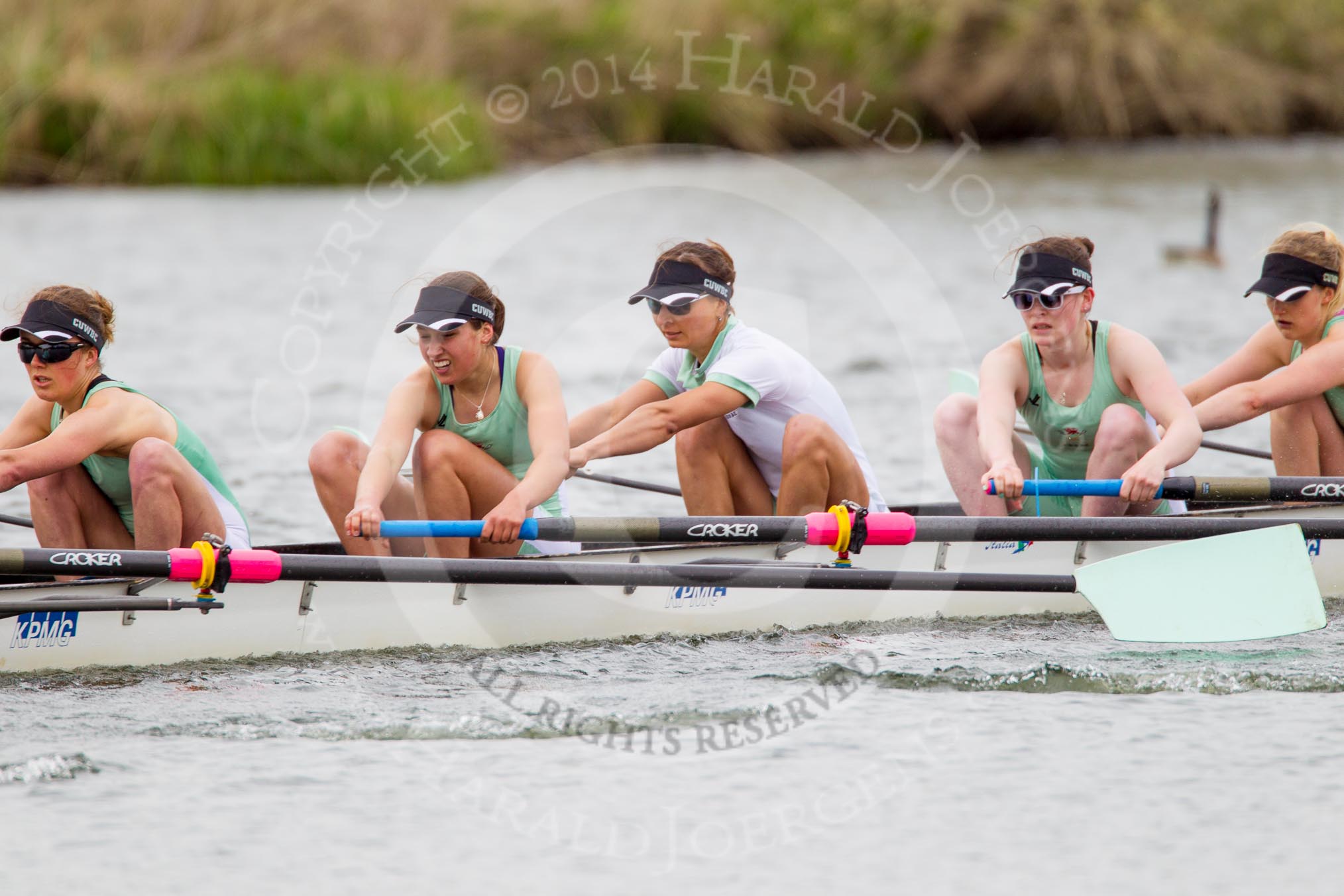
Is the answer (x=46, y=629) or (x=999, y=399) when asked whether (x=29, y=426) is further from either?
(x=999, y=399)

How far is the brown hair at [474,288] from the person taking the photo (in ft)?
17.8

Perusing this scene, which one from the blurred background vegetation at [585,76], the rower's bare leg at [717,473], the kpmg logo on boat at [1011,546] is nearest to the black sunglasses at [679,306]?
the rower's bare leg at [717,473]

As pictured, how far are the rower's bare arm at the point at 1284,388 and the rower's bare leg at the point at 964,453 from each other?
0.83m

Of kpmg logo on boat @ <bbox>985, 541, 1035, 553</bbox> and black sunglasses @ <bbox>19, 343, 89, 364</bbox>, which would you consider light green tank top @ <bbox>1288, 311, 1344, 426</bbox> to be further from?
black sunglasses @ <bbox>19, 343, 89, 364</bbox>

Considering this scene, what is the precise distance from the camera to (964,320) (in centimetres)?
1404

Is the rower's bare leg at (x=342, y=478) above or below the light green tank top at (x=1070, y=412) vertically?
below

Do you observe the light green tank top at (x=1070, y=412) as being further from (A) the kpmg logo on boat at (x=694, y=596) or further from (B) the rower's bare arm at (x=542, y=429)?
(B) the rower's bare arm at (x=542, y=429)

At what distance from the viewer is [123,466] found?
5332 millimetres

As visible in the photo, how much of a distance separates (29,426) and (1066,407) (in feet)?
12.1

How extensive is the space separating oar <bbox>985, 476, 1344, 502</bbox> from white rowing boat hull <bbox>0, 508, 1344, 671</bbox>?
378 mm

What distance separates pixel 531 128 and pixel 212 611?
1693 centimetres

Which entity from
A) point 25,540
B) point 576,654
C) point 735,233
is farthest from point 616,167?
point 576,654

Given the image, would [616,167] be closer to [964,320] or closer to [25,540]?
[964,320]

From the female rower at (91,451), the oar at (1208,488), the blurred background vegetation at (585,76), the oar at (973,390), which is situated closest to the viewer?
the female rower at (91,451)
